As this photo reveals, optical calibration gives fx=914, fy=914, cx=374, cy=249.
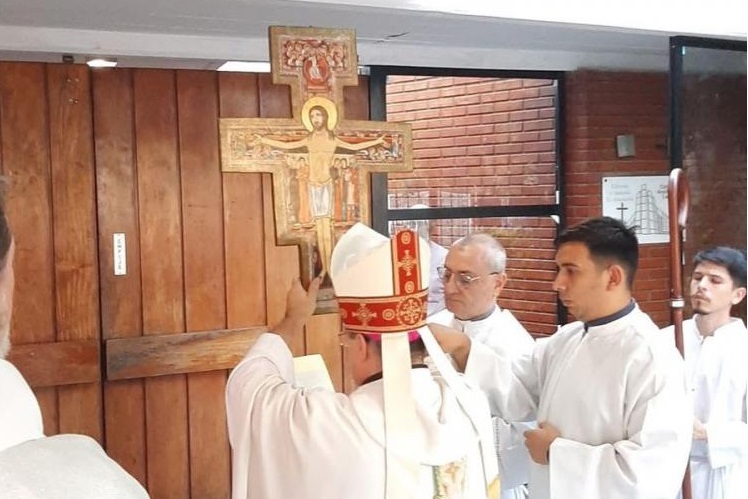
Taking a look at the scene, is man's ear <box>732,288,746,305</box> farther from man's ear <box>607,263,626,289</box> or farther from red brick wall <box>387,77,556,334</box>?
red brick wall <box>387,77,556,334</box>

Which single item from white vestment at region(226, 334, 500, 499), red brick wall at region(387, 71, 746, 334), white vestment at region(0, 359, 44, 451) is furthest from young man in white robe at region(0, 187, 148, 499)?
red brick wall at region(387, 71, 746, 334)

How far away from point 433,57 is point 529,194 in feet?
3.45

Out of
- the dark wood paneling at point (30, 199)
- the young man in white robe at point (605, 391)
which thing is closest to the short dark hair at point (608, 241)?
the young man in white robe at point (605, 391)

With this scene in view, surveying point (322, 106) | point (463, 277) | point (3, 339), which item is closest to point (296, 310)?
point (322, 106)

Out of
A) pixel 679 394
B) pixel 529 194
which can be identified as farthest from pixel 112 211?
pixel 679 394

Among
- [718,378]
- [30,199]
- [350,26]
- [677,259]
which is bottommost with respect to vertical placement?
[718,378]

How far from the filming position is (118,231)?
14.1ft

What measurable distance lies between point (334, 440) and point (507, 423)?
1.31 m

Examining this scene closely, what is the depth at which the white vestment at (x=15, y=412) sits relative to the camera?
110 centimetres

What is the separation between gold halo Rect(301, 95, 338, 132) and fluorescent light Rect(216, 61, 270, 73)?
6.19 ft

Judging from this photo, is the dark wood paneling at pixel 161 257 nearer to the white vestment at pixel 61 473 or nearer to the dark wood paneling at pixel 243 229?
the dark wood paneling at pixel 243 229

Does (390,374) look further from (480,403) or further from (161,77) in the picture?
(161,77)

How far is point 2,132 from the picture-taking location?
4.09m

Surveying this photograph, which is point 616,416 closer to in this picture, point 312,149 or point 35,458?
point 312,149
